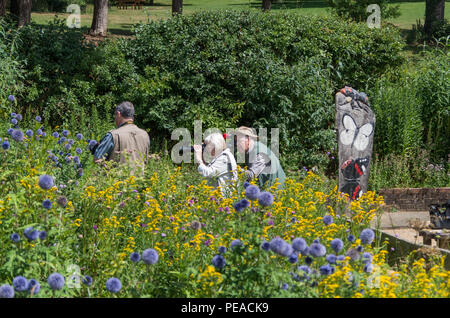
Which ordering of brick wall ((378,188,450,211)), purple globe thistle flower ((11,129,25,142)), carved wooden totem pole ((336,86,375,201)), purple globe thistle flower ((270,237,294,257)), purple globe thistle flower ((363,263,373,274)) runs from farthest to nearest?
brick wall ((378,188,450,211)) < carved wooden totem pole ((336,86,375,201)) < purple globe thistle flower ((11,129,25,142)) < purple globe thistle flower ((363,263,373,274)) < purple globe thistle flower ((270,237,294,257))

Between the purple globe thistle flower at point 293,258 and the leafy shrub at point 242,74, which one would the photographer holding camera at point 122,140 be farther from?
the purple globe thistle flower at point 293,258

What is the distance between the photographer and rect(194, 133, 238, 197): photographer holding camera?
5.90 m

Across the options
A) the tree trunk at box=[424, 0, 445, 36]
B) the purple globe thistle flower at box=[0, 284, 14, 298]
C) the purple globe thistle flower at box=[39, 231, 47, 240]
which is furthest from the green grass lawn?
the purple globe thistle flower at box=[0, 284, 14, 298]

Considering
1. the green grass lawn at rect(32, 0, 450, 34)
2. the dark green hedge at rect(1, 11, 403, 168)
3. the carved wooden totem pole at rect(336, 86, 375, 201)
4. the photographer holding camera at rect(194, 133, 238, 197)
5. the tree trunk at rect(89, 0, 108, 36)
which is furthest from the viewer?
the green grass lawn at rect(32, 0, 450, 34)

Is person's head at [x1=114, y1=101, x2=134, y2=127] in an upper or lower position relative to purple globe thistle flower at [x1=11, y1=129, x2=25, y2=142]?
upper

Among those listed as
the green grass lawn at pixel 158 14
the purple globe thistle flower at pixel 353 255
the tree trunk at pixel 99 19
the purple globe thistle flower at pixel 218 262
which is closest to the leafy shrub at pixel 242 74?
the purple globe thistle flower at pixel 353 255

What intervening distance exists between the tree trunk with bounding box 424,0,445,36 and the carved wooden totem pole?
61.7 feet

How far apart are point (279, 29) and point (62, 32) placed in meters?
3.83

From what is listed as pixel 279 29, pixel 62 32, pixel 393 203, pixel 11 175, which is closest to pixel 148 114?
pixel 62 32

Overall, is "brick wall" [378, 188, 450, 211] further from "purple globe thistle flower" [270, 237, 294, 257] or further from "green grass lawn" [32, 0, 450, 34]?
"green grass lawn" [32, 0, 450, 34]

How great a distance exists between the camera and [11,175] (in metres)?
4.33

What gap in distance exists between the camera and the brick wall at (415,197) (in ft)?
27.2

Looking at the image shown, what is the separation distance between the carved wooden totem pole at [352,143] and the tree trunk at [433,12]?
741 inches
